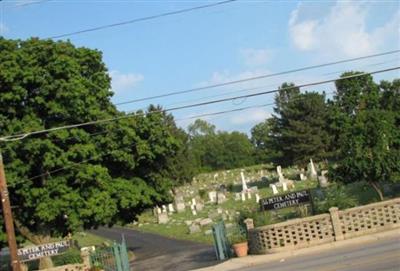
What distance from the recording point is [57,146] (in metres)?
32.2

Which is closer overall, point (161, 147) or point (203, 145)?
point (161, 147)

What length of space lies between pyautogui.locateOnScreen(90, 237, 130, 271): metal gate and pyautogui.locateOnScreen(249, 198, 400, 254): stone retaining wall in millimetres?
6245

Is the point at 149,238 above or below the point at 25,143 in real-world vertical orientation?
below

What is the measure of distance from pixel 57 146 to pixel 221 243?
9998 millimetres

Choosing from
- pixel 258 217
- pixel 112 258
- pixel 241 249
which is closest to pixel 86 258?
pixel 112 258

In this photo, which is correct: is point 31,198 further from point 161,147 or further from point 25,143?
point 161,147

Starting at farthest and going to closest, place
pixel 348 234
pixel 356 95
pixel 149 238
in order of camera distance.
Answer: pixel 356 95, pixel 149 238, pixel 348 234

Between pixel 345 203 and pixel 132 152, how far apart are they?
13.9 meters

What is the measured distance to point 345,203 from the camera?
28672 millimetres

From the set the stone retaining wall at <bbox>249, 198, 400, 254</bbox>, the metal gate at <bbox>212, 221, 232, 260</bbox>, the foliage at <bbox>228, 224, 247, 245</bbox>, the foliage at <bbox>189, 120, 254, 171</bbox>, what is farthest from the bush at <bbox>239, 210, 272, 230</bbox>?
the foliage at <bbox>189, 120, 254, 171</bbox>

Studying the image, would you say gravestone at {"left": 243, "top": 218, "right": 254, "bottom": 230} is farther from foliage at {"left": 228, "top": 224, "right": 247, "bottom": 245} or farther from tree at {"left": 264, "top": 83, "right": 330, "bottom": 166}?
tree at {"left": 264, "top": 83, "right": 330, "bottom": 166}

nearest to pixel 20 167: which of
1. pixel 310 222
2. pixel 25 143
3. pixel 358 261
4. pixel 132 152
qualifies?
pixel 25 143

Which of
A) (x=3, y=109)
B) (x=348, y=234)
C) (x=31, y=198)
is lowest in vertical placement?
(x=348, y=234)

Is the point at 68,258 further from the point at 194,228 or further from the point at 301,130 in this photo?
the point at 301,130
